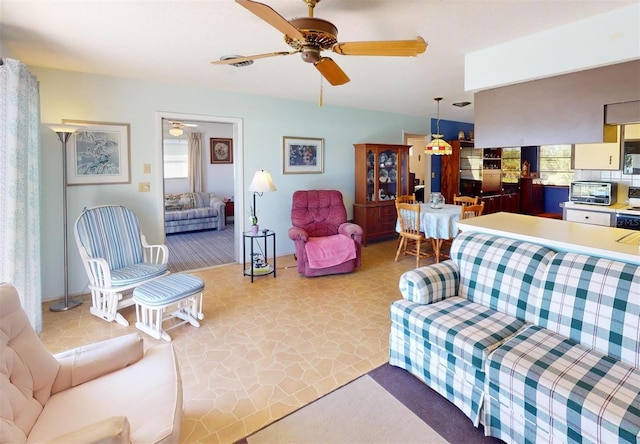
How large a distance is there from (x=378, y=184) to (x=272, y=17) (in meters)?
4.44

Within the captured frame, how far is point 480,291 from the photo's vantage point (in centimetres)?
233

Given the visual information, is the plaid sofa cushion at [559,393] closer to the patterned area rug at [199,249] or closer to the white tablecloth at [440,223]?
the white tablecloth at [440,223]

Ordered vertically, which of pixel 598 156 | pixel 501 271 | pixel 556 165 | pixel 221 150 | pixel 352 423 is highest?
A: pixel 221 150

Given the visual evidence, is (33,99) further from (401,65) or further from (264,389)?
(401,65)

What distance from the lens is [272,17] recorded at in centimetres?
157

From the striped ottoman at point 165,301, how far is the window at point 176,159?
5407 mm

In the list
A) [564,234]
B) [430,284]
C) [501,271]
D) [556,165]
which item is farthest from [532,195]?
[430,284]

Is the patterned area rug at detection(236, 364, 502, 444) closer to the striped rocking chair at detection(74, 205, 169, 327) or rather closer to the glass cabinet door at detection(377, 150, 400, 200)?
the striped rocking chair at detection(74, 205, 169, 327)

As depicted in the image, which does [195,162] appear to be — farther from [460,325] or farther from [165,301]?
[460,325]

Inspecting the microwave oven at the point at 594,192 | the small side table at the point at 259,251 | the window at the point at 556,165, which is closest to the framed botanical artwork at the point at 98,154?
the small side table at the point at 259,251

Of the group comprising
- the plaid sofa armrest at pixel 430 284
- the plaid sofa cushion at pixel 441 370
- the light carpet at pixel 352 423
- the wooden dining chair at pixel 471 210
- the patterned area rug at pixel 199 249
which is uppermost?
the wooden dining chair at pixel 471 210

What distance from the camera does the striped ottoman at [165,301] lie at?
2.68 metres

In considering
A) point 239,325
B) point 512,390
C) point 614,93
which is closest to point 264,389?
point 239,325

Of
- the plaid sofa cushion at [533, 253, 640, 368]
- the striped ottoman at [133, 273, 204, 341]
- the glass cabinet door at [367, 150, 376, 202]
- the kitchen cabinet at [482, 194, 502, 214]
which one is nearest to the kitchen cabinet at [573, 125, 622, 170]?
the kitchen cabinet at [482, 194, 502, 214]
